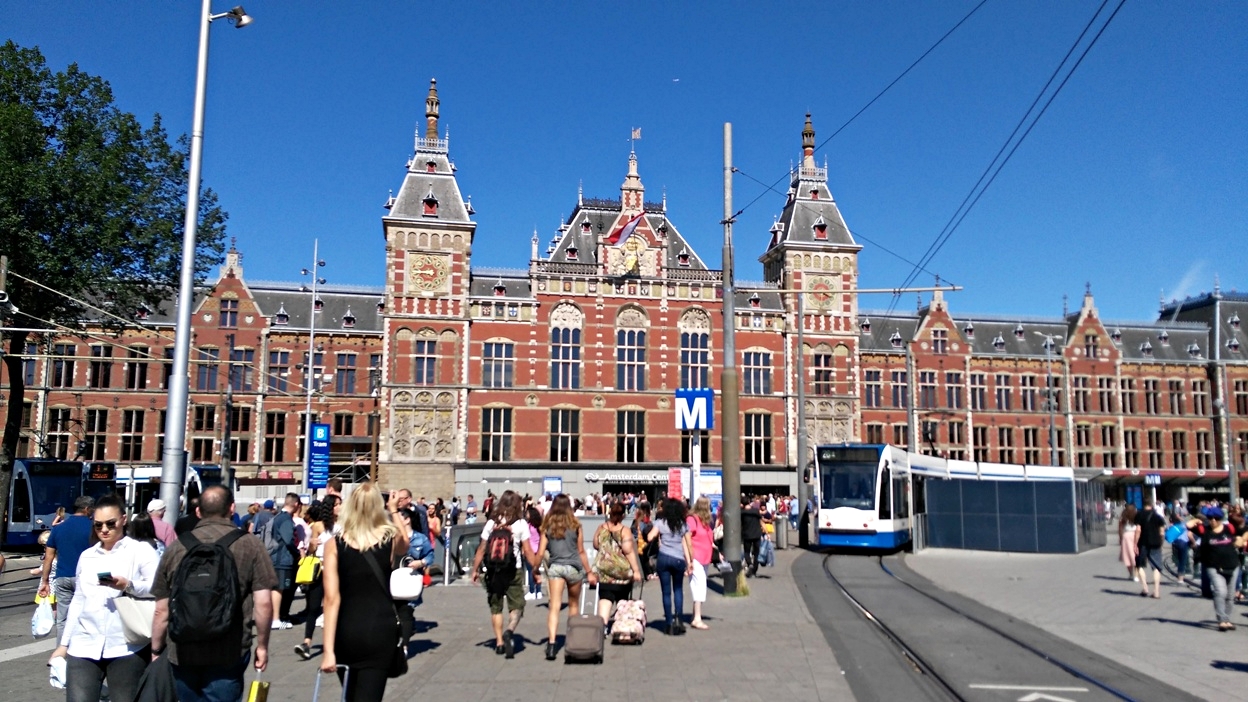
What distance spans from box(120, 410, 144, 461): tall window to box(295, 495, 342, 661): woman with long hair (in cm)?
3931

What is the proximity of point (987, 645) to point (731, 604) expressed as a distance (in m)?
4.66

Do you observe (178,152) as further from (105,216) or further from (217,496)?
(217,496)

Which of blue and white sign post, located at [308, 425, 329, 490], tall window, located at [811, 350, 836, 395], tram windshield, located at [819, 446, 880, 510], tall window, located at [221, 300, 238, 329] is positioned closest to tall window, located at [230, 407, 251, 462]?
tall window, located at [221, 300, 238, 329]

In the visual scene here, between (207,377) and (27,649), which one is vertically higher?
(207,377)

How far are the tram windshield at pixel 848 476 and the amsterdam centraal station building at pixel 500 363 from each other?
725 inches

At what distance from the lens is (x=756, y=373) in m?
48.2

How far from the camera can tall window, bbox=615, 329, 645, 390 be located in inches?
1847

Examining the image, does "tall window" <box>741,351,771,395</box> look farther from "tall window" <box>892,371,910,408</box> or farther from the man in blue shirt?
the man in blue shirt

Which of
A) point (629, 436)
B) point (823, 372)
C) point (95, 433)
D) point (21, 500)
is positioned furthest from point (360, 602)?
point (95, 433)

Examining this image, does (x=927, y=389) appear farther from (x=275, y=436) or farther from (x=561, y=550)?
(x=561, y=550)

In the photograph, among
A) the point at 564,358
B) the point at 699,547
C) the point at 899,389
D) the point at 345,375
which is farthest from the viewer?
the point at 899,389

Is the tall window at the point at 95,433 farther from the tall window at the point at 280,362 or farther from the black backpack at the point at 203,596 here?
the black backpack at the point at 203,596

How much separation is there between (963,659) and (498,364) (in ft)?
120

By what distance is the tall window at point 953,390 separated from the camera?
179ft
